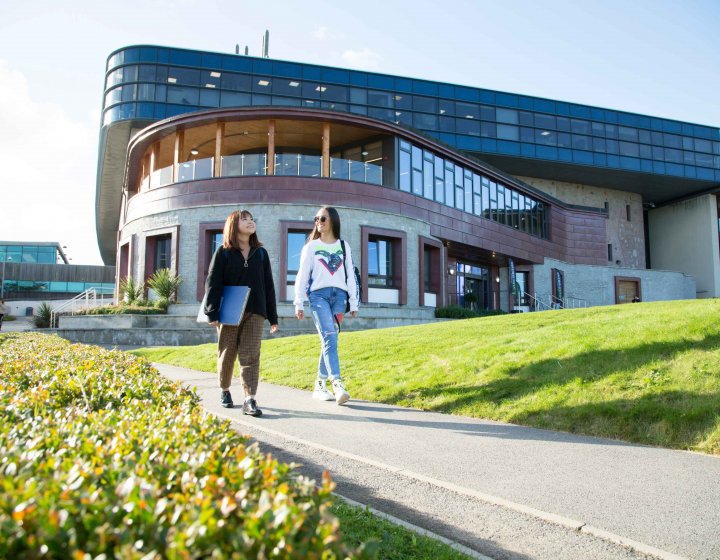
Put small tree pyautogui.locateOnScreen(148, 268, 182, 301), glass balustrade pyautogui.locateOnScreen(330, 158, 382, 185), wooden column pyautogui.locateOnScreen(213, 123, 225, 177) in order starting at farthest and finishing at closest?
glass balustrade pyautogui.locateOnScreen(330, 158, 382, 185)
wooden column pyautogui.locateOnScreen(213, 123, 225, 177)
small tree pyautogui.locateOnScreen(148, 268, 182, 301)

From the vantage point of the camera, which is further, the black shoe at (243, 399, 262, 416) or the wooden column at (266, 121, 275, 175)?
the wooden column at (266, 121, 275, 175)

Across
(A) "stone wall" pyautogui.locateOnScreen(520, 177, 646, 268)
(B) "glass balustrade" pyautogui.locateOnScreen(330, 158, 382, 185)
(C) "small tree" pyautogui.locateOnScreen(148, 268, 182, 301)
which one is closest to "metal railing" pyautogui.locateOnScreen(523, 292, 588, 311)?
(A) "stone wall" pyautogui.locateOnScreen(520, 177, 646, 268)

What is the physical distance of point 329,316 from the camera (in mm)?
6555

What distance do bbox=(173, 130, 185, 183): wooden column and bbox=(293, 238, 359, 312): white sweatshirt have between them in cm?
1816

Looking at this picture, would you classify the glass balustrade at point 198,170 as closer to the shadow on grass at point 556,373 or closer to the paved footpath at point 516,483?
the shadow on grass at point 556,373

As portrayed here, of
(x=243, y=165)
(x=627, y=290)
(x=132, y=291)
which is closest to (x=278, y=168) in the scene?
(x=243, y=165)

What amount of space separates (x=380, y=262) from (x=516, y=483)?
20.2 m

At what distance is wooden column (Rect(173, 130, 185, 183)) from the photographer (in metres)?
23.0

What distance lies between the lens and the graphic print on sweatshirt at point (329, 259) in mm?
6547

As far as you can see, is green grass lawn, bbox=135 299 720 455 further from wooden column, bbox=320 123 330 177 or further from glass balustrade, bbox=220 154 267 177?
glass balustrade, bbox=220 154 267 177

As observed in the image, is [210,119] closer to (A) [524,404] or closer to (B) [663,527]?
(A) [524,404]

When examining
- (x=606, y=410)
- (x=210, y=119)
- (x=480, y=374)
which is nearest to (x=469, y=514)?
(x=606, y=410)

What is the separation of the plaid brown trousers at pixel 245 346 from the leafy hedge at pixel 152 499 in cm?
333

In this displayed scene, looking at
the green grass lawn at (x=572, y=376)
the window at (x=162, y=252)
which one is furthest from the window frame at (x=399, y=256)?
the green grass lawn at (x=572, y=376)
